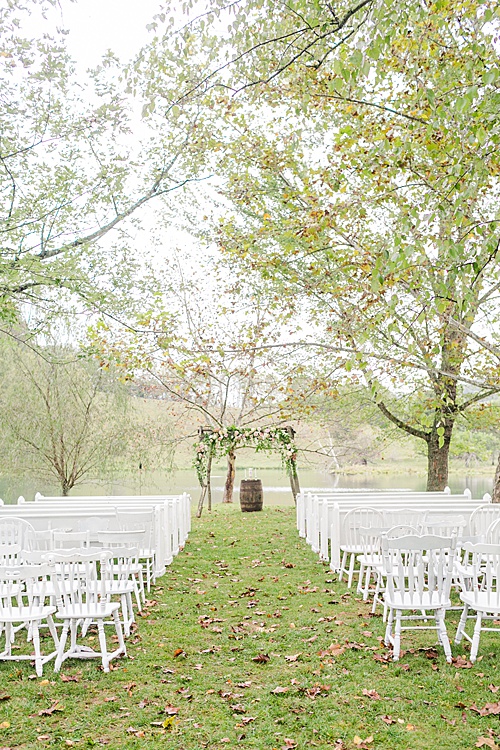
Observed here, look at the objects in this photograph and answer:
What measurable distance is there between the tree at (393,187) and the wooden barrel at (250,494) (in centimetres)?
387

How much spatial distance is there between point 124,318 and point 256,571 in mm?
4708

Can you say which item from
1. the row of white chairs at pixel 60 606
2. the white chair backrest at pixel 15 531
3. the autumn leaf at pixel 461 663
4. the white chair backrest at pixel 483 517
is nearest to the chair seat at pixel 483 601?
the autumn leaf at pixel 461 663

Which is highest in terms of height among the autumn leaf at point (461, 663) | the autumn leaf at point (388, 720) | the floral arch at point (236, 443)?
the floral arch at point (236, 443)

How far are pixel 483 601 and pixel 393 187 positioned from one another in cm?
612

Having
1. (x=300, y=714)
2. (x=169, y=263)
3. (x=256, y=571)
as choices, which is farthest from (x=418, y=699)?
(x=169, y=263)

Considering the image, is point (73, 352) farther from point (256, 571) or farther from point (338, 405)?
point (256, 571)

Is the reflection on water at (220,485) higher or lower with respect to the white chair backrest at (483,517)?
lower

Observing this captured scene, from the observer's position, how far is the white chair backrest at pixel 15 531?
834 centimetres

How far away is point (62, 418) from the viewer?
17.3 m

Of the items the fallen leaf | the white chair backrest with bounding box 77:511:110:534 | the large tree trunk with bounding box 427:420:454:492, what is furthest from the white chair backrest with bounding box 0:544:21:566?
the large tree trunk with bounding box 427:420:454:492

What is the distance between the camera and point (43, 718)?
4812 mm

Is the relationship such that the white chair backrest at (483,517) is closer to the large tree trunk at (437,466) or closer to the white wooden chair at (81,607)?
the white wooden chair at (81,607)

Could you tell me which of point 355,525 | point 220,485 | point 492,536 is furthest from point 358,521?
point 220,485

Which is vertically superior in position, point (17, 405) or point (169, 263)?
point (169, 263)
